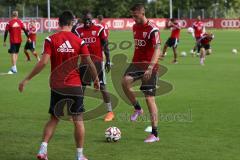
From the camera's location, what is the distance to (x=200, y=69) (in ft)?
72.9

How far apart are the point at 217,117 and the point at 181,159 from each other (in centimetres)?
351

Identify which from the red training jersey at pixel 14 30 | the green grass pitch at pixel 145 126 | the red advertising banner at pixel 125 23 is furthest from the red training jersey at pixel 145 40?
the red advertising banner at pixel 125 23

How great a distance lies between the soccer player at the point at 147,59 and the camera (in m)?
9.29

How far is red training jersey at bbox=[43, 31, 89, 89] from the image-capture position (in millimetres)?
7656

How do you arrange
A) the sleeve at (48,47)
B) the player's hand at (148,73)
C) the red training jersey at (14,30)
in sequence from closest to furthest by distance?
the sleeve at (48,47), the player's hand at (148,73), the red training jersey at (14,30)

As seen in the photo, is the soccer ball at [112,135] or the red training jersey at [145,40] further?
the red training jersey at [145,40]

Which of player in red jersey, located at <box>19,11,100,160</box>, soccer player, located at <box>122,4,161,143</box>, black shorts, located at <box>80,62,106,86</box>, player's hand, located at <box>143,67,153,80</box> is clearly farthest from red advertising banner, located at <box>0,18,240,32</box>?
player in red jersey, located at <box>19,11,100,160</box>

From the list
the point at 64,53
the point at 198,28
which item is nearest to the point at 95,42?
the point at 64,53

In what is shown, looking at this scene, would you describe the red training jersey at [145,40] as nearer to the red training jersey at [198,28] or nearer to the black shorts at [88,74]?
the black shorts at [88,74]

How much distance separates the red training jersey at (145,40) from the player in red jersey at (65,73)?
1.78m

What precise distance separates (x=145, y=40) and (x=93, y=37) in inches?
67.7

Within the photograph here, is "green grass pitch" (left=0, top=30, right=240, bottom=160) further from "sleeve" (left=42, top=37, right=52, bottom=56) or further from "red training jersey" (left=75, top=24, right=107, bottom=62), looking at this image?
"sleeve" (left=42, top=37, right=52, bottom=56)

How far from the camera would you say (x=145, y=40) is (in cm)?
965

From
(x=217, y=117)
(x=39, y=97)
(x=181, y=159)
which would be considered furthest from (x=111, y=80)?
(x=181, y=159)
